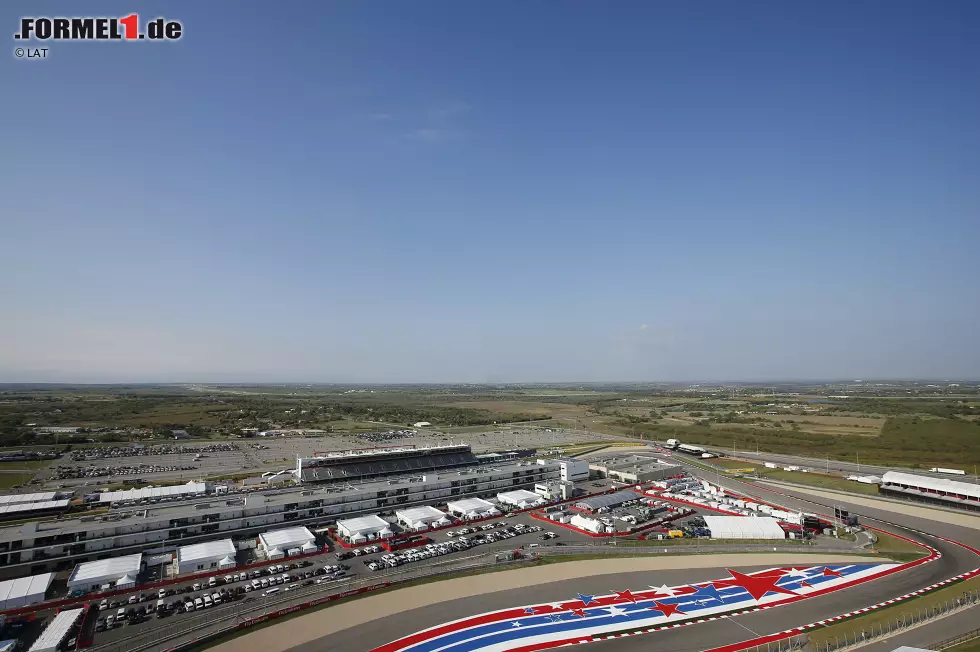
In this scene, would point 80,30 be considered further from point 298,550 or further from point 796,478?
point 796,478

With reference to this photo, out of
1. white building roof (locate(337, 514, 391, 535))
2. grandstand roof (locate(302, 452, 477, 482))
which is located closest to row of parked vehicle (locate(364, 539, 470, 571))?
white building roof (locate(337, 514, 391, 535))

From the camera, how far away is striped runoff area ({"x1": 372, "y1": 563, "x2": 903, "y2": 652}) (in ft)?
76.7

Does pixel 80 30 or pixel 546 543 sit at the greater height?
pixel 80 30

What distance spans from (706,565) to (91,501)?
183ft

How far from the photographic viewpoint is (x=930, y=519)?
42219mm

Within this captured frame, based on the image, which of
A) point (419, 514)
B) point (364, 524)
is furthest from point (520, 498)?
point (364, 524)

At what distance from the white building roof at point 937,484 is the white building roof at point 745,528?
20276 millimetres

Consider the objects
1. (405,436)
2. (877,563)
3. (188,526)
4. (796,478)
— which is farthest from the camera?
(405,436)

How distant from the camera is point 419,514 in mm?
42656

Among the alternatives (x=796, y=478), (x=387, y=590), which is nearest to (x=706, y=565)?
(x=387, y=590)

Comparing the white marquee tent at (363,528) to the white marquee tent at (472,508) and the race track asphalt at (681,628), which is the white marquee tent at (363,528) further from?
the race track asphalt at (681,628)

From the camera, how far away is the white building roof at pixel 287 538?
115ft

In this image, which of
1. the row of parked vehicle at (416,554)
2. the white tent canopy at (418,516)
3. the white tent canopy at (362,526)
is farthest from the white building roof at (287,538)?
the white tent canopy at (418,516)

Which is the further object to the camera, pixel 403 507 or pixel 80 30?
pixel 403 507
